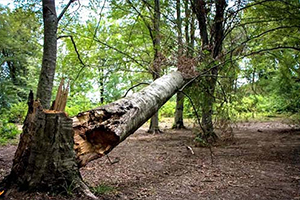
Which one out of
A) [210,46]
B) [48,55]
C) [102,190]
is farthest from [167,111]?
[102,190]

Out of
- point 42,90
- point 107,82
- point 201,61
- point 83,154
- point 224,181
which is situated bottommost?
point 224,181

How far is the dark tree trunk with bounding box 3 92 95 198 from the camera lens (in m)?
1.75

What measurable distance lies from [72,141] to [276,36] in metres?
6.20

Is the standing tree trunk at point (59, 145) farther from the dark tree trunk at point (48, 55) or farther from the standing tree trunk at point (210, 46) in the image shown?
the standing tree trunk at point (210, 46)

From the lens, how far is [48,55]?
366 centimetres

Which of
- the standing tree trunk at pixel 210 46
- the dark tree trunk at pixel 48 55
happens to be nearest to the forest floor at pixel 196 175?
the standing tree trunk at pixel 210 46

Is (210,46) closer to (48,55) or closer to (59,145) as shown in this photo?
(48,55)

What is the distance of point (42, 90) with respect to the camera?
3643 mm

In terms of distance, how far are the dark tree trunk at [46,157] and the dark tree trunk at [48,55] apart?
1.95 m

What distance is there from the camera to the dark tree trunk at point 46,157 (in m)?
1.75

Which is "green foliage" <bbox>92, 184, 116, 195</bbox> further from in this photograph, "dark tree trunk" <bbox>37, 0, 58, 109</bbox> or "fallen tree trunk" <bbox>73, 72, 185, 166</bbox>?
"dark tree trunk" <bbox>37, 0, 58, 109</bbox>

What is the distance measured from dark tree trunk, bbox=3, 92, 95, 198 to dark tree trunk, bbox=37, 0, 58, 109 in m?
1.95

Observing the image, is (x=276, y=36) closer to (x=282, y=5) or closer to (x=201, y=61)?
(x=282, y=5)

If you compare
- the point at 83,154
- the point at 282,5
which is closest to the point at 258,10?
the point at 282,5
